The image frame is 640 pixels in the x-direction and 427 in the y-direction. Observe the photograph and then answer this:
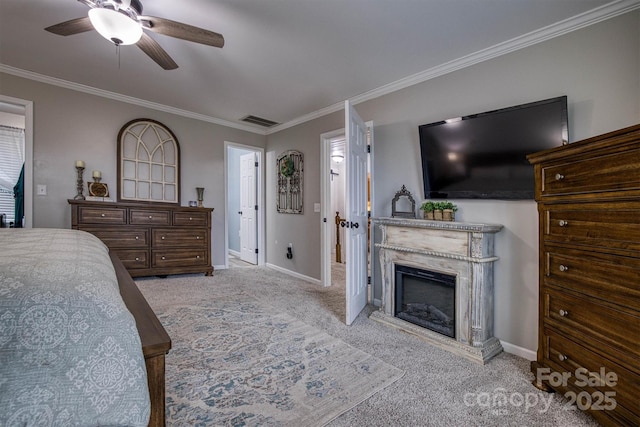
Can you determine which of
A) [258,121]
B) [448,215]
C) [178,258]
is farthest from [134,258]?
[448,215]

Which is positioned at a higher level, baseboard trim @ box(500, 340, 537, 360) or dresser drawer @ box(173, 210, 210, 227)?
dresser drawer @ box(173, 210, 210, 227)

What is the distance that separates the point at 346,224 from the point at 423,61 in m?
1.69

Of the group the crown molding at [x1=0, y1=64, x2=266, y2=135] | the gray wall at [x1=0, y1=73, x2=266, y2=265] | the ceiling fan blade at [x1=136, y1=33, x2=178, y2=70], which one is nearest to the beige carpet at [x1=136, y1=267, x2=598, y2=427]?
the gray wall at [x1=0, y1=73, x2=266, y2=265]

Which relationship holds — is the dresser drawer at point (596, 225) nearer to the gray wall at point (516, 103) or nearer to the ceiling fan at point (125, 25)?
the gray wall at point (516, 103)

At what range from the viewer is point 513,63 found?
7.75 ft

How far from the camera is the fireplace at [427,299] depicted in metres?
2.41

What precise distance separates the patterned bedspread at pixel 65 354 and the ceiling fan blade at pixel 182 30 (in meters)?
1.76

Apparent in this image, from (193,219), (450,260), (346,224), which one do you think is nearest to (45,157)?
(193,219)

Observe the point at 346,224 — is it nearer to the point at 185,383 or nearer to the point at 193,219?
the point at 185,383

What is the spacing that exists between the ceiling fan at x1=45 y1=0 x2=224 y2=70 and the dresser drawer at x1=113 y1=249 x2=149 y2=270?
2550 mm

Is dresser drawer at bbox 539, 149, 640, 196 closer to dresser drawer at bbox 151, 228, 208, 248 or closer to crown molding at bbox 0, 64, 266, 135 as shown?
dresser drawer at bbox 151, 228, 208, 248

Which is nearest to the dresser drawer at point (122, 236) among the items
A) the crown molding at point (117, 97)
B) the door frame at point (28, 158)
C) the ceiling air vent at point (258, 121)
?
the door frame at point (28, 158)

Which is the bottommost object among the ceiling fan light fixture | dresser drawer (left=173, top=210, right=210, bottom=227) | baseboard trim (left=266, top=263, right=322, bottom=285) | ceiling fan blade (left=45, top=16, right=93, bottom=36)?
baseboard trim (left=266, top=263, right=322, bottom=285)

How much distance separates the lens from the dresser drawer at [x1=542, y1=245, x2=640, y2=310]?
50.0 inches
